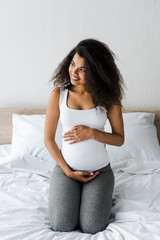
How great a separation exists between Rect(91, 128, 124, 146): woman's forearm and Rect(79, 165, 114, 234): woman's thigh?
0.66ft

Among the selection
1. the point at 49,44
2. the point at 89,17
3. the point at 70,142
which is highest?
the point at 89,17

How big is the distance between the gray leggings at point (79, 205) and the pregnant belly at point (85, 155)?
0.08 m

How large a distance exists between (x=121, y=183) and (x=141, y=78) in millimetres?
1059

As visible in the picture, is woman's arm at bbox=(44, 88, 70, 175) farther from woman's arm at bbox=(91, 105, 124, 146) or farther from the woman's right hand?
woman's arm at bbox=(91, 105, 124, 146)

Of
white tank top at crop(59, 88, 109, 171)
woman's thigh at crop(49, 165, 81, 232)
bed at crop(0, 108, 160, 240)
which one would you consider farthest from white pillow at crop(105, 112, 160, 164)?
woman's thigh at crop(49, 165, 81, 232)

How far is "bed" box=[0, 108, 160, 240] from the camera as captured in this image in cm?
117

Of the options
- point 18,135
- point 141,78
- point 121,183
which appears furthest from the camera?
point 141,78

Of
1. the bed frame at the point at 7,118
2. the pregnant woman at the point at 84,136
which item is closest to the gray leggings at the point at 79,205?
the pregnant woman at the point at 84,136

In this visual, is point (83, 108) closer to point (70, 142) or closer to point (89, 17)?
point (70, 142)

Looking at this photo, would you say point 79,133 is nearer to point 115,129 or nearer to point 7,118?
point 115,129

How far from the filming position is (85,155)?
138 cm

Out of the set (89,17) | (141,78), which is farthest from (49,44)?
(141,78)

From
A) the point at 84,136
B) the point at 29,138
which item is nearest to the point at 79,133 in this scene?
the point at 84,136

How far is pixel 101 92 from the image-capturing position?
1.42m
